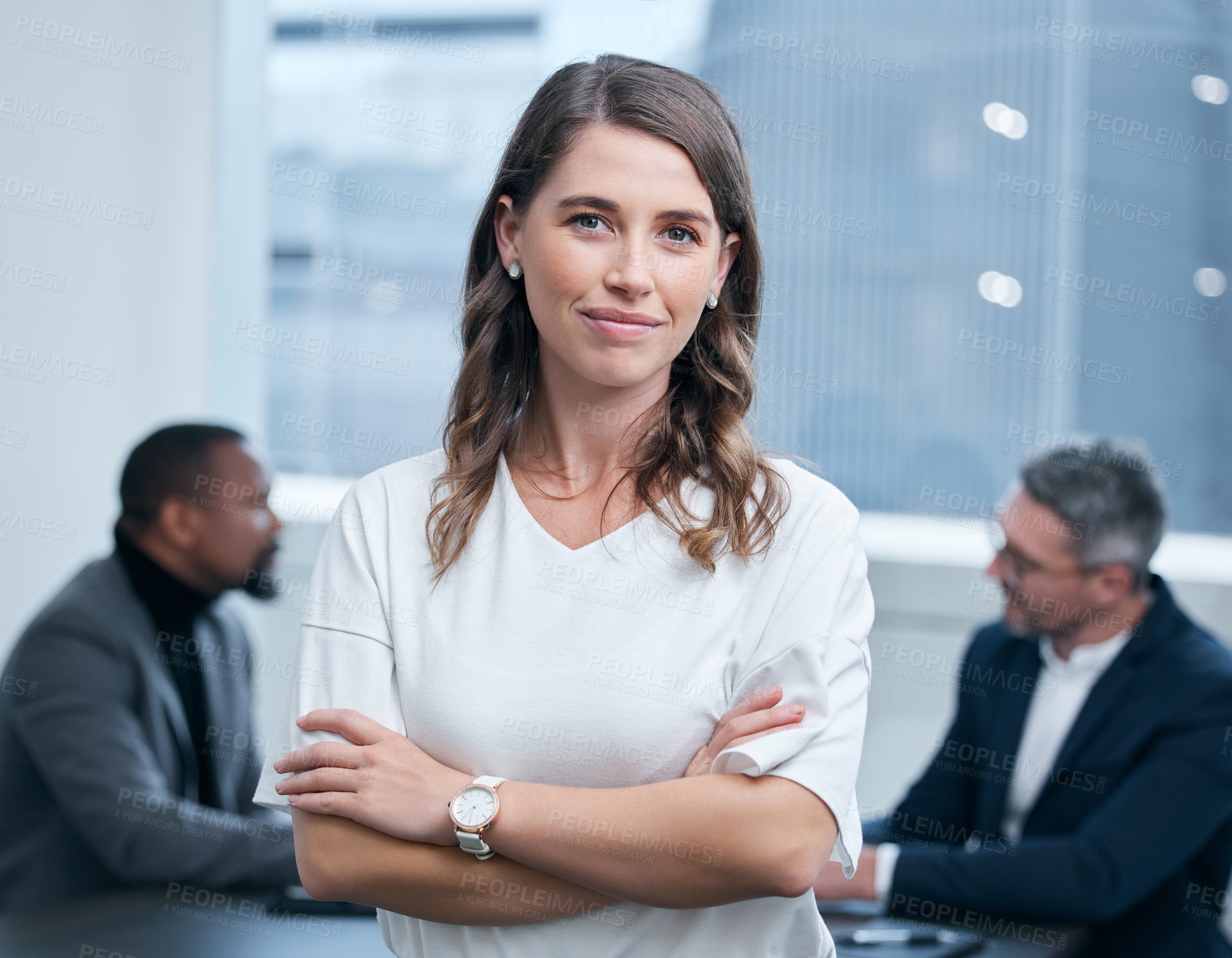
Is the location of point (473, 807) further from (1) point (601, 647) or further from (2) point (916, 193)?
(2) point (916, 193)

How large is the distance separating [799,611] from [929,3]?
3.09 m

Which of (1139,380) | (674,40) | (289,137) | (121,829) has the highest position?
(674,40)

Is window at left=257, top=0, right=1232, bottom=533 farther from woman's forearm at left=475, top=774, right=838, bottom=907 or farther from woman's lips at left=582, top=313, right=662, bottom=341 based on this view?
woman's forearm at left=475, top=774, right=838, bottom=907

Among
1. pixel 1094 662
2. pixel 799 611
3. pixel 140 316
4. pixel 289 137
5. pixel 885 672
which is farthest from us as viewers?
pixel 289 137

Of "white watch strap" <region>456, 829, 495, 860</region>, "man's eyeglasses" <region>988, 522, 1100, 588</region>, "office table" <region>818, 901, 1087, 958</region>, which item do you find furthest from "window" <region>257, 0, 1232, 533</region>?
"white watch strap" <region>456, 829, 495, 860</region>

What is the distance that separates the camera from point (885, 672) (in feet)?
11.3

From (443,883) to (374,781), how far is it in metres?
0.13

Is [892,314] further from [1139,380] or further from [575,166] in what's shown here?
[575,166]

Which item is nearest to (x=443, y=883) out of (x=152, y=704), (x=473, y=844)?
(x=473, y=844)

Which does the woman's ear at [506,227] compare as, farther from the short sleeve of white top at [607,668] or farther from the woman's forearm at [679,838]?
the woman's forearm at [679,838]

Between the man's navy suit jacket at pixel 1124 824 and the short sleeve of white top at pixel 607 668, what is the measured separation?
0.99 m

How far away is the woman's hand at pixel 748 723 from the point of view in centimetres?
106

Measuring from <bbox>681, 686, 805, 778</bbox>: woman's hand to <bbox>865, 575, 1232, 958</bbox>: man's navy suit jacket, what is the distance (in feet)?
3.61

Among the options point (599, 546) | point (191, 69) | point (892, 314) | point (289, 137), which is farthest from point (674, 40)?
point (599, 546)
